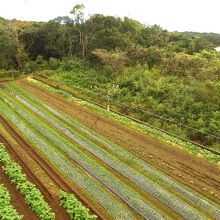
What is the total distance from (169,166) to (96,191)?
441 cm

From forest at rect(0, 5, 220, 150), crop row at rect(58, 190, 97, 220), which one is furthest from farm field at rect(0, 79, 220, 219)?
forest at rect(0, 5, 220, 150)

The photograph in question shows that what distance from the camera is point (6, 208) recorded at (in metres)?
6.48

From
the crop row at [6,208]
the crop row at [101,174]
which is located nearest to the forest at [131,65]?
the crop row at [101,174]

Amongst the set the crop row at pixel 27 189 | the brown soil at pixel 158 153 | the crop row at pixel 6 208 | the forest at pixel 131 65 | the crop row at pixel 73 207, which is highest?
the forest at pixel 131 65

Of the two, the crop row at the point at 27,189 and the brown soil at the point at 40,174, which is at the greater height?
the crop row at the point at 27,189

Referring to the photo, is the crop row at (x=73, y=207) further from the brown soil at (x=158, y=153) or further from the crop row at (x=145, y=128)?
the crop row at (x=145, y=128)

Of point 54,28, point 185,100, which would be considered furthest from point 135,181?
point 54,28

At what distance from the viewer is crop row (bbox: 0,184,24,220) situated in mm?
6234

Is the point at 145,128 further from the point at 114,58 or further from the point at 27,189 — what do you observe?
the point at 114,58

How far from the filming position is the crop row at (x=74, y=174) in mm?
7512

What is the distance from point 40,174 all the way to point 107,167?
3.34 metres

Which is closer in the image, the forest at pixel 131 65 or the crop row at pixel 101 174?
the crop row at pixel 101 174

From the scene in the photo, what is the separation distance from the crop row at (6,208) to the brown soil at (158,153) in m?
6.69

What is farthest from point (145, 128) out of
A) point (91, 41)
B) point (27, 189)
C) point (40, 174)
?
point (91, 41)
